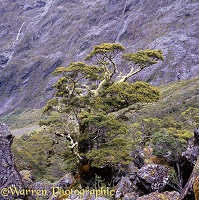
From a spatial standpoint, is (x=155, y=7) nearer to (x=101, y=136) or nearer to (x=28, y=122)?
(x=28, y=122)

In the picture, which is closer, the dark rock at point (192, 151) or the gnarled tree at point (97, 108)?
the dark rock at point (192, 151)

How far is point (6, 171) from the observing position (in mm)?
13086

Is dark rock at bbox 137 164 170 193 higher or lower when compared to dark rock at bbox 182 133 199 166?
lower

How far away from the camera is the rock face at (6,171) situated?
12.6 metres

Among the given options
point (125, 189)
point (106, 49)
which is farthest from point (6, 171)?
point (106, 49)

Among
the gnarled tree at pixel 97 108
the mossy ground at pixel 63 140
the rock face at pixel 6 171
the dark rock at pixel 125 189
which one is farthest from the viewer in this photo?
the mossy ground at pixel 63 140

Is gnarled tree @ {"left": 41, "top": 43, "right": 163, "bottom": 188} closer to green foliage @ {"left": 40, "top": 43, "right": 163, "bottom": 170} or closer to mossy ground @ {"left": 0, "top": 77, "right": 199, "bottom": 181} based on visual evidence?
green foliage @ {"left": 40, "top": 43, "right": 163, "bottom": 170}

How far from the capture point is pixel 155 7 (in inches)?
6088

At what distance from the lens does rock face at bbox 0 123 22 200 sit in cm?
1261

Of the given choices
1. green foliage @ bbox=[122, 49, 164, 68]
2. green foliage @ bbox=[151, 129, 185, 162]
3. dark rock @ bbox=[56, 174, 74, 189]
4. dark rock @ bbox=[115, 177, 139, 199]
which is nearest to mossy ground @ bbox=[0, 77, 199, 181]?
dark rock @ bbox=[56, 174, 74, 189]

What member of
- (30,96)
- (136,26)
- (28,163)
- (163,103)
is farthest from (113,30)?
(28,163)

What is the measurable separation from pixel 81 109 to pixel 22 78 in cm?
18877

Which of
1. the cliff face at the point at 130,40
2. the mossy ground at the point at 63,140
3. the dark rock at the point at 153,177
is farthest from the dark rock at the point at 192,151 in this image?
the cliff face at the point at 130,40

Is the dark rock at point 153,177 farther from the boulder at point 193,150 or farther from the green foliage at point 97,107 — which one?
the green foliage at point 97,107
